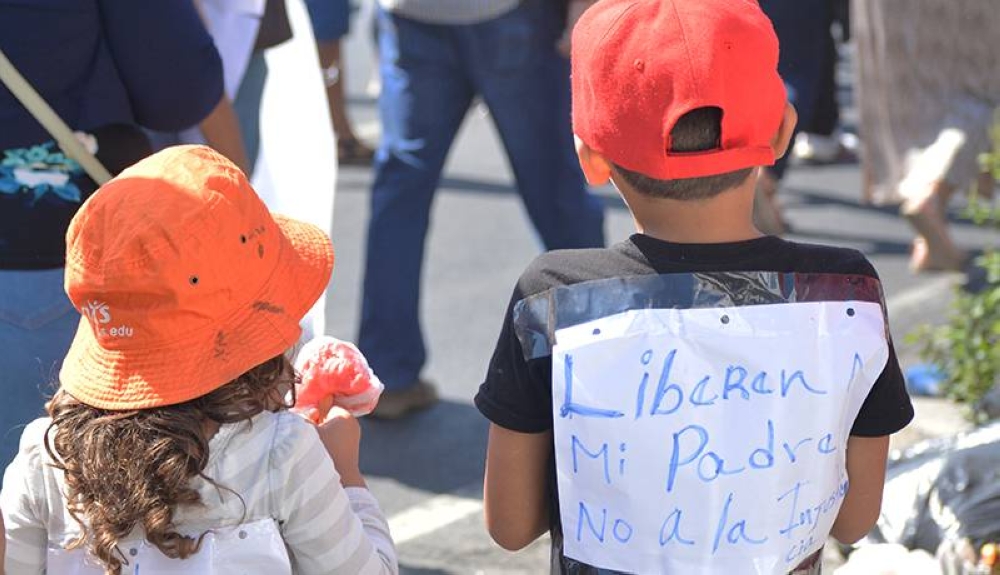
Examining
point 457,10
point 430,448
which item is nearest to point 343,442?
point 430,448

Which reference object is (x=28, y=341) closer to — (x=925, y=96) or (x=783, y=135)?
(x=783, y=135)

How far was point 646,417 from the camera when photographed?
2.14 metres

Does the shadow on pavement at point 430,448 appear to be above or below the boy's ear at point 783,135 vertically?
below

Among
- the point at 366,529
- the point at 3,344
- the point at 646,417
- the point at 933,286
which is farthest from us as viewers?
the point at 933,286

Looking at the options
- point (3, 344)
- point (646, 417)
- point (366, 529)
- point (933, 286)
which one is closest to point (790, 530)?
point (646, 417)

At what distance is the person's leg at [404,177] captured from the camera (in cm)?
469

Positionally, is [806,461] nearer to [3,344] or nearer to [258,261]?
[258,261]

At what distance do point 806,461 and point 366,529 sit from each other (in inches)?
24.4

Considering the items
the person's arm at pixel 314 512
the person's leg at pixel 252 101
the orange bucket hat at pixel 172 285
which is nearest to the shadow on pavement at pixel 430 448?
the person's leg at pixel 252 101

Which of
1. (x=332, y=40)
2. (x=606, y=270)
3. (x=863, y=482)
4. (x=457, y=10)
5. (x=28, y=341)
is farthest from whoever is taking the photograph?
(x=332, y=40)

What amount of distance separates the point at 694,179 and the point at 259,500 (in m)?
0.71

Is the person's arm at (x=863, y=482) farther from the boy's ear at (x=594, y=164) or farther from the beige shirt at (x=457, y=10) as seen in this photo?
the beige shirt at (x=457, y=10)

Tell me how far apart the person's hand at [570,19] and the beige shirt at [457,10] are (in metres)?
0.16

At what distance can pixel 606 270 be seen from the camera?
2.17 m
